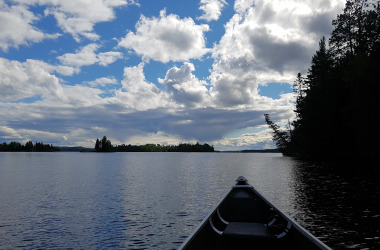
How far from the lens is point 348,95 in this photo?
51.9 meters

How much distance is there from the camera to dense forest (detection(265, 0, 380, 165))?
131 ft

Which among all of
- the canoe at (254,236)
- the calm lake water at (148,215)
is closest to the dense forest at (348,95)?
the calm lake water at (148,215)

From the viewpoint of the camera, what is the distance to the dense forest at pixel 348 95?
1570 inches

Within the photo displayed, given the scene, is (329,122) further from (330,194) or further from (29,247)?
(29,247)

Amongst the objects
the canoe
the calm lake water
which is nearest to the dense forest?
the calm lake water

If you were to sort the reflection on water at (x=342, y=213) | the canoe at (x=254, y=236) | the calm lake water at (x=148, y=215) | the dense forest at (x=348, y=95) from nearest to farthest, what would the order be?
the canoe at (x=254, y=236), the reflection on water at (x=342, y=213), the calm lake water at (x=148, y=215), the dense forest at (x=348, y=95)

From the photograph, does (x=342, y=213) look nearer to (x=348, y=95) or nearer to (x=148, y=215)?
(x=148, y=215)

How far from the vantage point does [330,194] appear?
2452 cm

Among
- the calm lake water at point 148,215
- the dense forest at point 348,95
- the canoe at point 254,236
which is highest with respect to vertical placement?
the dense forest at point 348,95

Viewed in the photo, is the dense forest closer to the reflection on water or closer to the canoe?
the reflection on water

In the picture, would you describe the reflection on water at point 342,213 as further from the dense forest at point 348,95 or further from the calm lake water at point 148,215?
the dense forest at point 348,95

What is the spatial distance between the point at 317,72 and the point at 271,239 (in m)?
77.9

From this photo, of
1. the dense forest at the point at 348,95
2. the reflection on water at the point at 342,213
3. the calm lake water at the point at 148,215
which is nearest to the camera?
the reflection on water at the point at 342,213

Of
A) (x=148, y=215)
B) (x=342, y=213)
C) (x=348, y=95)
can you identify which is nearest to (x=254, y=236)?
(x=148, y=215)
